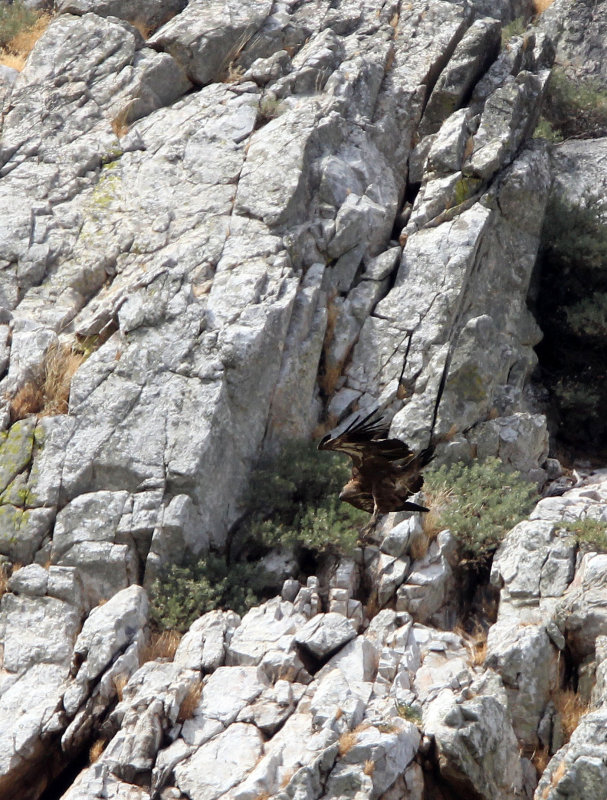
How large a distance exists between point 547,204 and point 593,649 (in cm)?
725

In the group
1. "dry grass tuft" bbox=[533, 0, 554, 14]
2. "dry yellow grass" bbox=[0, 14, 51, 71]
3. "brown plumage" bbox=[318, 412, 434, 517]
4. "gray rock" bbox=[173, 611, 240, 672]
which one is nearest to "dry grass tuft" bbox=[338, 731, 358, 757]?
"gray rock" bbox=[173, 611, 240, 672]

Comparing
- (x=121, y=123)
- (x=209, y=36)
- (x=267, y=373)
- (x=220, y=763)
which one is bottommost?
(x=220, y=763)

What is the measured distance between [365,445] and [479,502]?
140 inches

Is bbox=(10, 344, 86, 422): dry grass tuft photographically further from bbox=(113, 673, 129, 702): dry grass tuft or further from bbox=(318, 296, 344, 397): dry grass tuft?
bbox=(113, 673, 129, 702): dry grass tuft

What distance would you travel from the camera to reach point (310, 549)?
10.2 m

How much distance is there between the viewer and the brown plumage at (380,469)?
7.30 meters

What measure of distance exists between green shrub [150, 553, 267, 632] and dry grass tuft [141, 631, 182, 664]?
0.09 meters

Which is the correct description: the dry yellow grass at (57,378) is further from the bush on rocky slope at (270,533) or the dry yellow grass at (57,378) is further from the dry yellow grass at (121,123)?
the dry yellow grass at (121,123)

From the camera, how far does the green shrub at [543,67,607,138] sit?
16.8 metres

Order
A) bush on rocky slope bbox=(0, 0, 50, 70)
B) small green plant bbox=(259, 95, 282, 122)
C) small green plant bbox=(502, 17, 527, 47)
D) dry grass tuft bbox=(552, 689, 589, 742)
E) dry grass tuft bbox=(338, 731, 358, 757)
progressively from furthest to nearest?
1. small green plant bbox=(502, 17, 527, 47)
2. bush on rocky slope bbox=(0, 0, 50, 70)
3. small green plant bbox=(259, 95, 282, 122)
4. dry grass tuft bbox=(552, 689, 589, 742)
5. dry grass tuft bbox=(338, 731, 358, 757)

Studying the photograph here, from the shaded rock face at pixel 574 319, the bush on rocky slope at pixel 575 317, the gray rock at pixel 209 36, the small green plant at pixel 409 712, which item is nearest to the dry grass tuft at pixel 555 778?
the small green plant at pixel 409 712

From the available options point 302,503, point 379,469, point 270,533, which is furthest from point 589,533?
point 270,533

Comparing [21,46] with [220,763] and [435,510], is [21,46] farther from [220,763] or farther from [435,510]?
[220,763]

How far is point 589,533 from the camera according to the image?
9477mm
